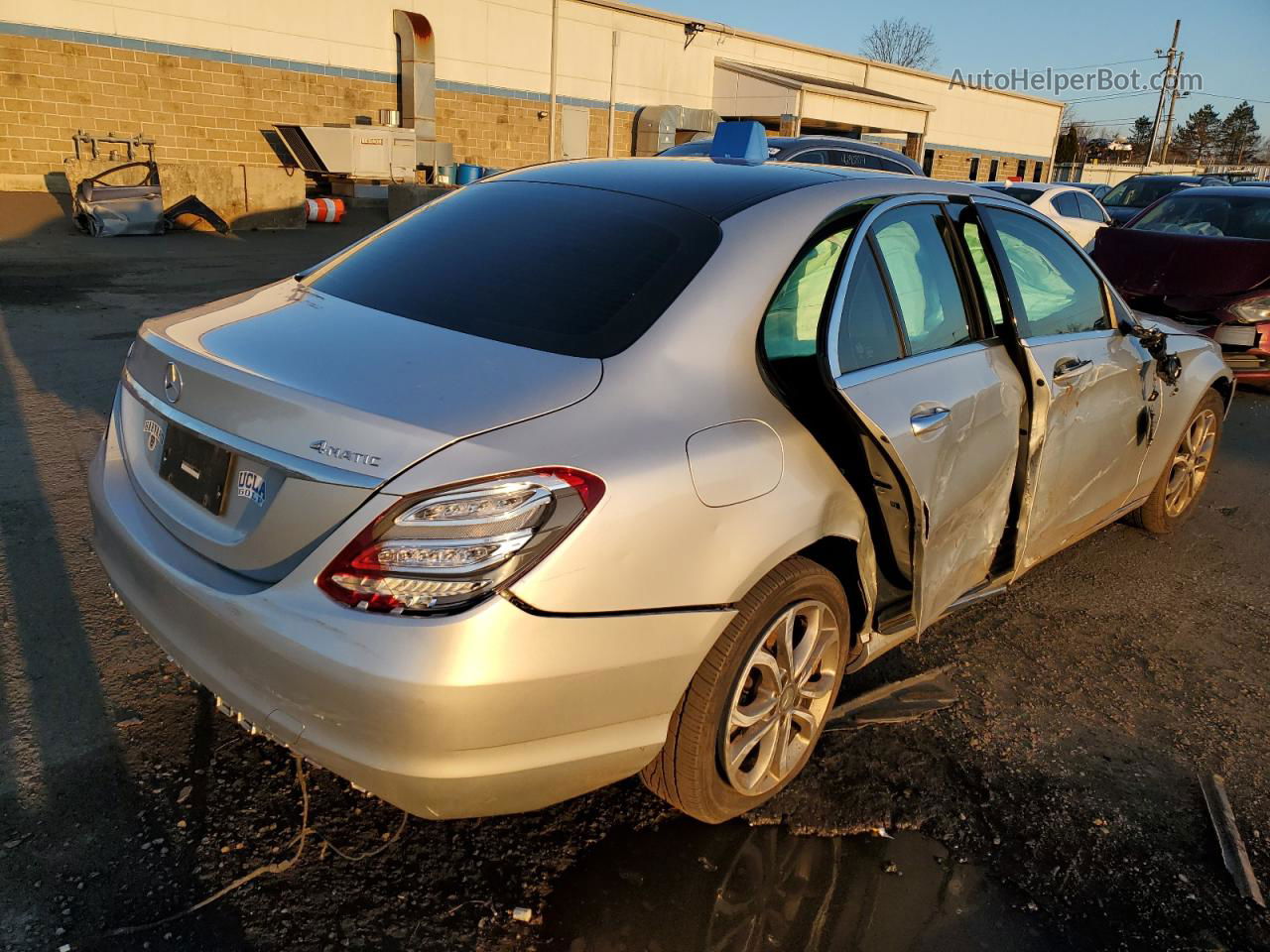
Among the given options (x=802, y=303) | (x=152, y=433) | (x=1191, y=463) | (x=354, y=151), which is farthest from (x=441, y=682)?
(x=354, y=151)

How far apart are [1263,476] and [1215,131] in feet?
374

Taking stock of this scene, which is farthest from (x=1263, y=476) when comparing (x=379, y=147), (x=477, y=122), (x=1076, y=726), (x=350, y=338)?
(x=477, y=122)

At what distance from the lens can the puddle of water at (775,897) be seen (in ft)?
7.23

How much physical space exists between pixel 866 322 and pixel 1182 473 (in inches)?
124

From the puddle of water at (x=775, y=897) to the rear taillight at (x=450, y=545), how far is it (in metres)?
0.90

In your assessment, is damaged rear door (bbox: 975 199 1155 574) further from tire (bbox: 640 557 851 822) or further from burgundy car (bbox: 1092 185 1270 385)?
burgundy car (bbox: 1092 185 1270 385)

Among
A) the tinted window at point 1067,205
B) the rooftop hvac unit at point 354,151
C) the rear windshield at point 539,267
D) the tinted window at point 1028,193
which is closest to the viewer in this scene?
the rear windshield at point 539,267

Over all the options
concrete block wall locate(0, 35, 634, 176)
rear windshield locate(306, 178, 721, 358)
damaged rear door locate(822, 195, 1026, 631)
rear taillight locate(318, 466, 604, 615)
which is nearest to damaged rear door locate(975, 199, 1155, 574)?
damaged rear door locate(822, 195, 1026, 631)

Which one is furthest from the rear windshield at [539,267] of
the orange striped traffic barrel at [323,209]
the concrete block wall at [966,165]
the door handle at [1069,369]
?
the concrete block wall at [966,165]

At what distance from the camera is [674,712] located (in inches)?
89.0

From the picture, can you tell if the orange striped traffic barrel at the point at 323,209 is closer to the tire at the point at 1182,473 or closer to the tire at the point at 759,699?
the tire at the point at 1182,473

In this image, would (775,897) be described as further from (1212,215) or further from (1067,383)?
(1212,215)

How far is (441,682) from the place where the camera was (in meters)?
1.82

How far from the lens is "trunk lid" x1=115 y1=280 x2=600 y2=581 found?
1937 mm
